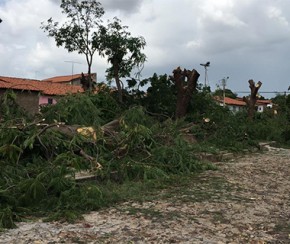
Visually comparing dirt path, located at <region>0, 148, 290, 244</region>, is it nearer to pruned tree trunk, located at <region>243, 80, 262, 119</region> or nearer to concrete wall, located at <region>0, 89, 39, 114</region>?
concrete wall, located at <region>0, 89, 39, 114</region>

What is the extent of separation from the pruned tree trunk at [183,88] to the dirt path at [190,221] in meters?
7.42

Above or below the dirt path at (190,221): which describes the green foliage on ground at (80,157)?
above

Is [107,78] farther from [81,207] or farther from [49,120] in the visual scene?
[81,207]

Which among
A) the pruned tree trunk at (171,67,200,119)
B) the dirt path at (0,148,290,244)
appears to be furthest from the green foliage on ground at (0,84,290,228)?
the pruned tree trunk at (171,67,200,119)

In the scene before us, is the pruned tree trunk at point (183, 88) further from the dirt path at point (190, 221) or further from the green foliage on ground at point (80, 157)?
the dirt path at point (190, 221)

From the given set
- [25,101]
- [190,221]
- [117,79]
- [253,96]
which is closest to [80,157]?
[190,221]

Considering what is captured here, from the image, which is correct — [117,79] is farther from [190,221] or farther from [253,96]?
[190,221]

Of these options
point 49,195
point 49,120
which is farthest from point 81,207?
point 49,120

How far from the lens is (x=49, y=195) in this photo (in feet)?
17.5

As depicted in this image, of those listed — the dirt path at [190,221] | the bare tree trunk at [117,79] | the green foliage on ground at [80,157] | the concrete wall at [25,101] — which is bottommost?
the dirt path at [190,221]

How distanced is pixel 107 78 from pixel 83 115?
6698 mm

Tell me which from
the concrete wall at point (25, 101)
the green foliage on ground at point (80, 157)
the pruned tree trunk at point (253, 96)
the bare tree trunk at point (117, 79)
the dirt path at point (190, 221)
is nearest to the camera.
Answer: the dirt path at point (190, 221)

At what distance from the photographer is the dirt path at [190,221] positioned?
4.12m

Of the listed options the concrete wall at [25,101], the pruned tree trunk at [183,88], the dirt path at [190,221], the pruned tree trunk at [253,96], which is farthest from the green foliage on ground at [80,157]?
the pruned tree trunk at [253,96]
